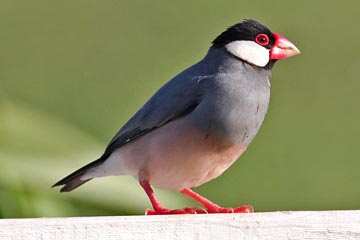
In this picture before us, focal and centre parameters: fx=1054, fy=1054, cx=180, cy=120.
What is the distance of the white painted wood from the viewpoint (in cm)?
162

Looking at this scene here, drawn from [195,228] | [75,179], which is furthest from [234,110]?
[195,228]

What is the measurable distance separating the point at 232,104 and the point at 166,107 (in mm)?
138

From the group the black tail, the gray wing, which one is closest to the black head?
the gray wing

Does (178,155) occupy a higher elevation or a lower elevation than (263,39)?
lower

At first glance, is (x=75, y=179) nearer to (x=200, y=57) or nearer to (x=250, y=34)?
(x=250, y=34)

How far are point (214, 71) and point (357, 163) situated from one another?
1.49m

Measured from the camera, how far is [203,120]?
2102mm

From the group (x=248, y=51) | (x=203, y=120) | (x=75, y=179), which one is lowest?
(x=75, y=179)

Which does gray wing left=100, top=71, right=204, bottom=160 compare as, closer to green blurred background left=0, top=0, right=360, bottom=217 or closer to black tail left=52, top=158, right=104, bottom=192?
black tail left=52, top=158, right=104, bottom=192

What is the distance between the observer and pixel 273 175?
3.54 metres

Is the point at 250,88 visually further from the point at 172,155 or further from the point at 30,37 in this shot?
the point at 30,37

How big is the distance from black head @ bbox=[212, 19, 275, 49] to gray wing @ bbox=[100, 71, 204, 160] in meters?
0.12

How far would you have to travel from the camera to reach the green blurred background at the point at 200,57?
346 cm

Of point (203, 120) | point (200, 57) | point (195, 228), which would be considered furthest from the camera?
point (200, 57)
